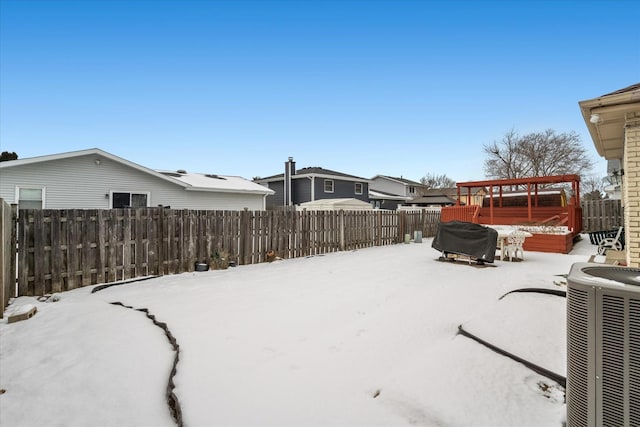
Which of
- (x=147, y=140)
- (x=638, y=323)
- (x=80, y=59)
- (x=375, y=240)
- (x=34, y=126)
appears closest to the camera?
(x=638, y=323)

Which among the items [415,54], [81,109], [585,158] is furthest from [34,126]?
[585,158]

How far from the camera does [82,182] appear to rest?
41.1 ft

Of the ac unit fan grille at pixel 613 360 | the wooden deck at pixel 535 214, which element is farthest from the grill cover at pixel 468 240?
the ac unit fan grille at pixel 613 360

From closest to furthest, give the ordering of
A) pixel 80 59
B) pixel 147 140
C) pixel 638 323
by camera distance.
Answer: pixel 638 323, pixel 80 59, pixel 147 140

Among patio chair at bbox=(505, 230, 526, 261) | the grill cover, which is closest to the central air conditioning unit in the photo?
the grill cover

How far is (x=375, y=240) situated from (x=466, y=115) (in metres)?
11.9

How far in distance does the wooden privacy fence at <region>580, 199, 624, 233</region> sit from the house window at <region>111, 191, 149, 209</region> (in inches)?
924

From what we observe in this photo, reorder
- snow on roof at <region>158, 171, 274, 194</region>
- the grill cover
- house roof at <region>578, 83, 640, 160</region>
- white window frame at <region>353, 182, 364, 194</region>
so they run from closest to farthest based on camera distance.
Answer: house roof at <region>578, 83, 640, 160</region>
the grill cover
snow on roof at <region>158, 171, 274, 194</region>
white window frame at <region>353, 182, 364, 194</region>

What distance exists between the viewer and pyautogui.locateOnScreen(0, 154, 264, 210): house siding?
448 inches

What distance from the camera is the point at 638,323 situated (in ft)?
4.28

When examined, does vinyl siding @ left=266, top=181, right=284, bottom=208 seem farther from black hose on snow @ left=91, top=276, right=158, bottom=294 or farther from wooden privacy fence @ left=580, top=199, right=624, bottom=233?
black hose on snow @ left=91, top=276, right=158, bottom=294

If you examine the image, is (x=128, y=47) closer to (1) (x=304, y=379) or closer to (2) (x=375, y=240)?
(2) (x=375, y=240)

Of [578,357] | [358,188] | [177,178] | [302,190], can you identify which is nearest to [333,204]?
[302,190]

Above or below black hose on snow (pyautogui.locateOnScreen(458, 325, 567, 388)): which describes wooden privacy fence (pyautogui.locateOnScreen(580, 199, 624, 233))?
above
